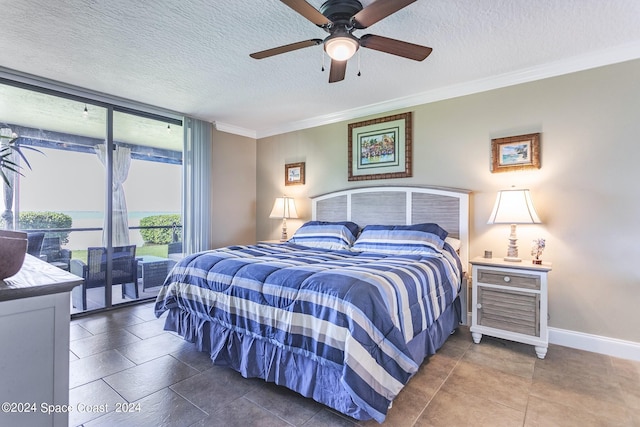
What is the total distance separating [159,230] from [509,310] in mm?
4202

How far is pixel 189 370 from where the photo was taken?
236cm

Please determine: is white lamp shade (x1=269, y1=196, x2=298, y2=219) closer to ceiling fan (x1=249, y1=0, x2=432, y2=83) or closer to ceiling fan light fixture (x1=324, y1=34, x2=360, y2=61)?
ceiling fan (x1=249, y1=0, x2=432, y2=83)

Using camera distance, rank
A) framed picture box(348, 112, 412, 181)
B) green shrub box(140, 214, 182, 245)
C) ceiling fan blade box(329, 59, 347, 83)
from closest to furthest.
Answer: ceiling fan blade box(329, 59, 347, 83) → framed picture box(348, 112, 412, 181) → green shrub box(140, 214, 182, 245)

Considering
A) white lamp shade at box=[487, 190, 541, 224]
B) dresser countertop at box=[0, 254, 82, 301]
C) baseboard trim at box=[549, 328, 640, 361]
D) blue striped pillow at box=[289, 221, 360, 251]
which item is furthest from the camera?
blue striped pillow at box=[289, 221, 360, 251]

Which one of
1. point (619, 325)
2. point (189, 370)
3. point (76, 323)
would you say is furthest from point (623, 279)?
point (76, 323)

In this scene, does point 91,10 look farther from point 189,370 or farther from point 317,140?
point 317,140

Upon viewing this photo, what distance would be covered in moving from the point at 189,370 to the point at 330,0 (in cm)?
272

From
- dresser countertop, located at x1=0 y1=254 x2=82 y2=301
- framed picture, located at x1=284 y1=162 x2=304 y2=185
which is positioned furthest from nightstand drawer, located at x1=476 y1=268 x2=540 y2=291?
dresser countertop, located at x1=0 y1=254 x2=82 y2=301

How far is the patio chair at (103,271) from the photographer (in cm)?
363

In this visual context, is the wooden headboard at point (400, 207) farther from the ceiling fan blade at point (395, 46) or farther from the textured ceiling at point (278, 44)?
the ceiling fan blade at point (395, 46)

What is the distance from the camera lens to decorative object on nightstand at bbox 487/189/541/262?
9.14 feet

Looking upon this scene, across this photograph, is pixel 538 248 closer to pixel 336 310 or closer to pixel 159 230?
pixel 336 310

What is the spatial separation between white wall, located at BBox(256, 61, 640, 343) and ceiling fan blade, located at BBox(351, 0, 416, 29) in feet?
6.51

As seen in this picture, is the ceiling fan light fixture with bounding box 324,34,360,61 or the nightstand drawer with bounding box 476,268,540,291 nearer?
the ceiling fan light fixture with bounding box 324,34,360,61
